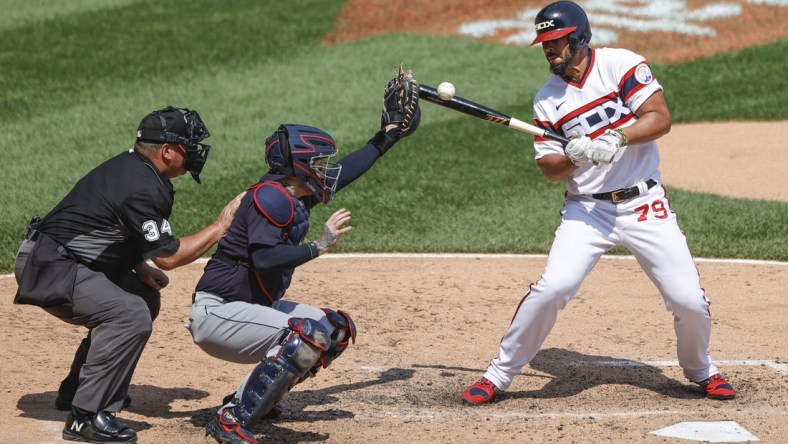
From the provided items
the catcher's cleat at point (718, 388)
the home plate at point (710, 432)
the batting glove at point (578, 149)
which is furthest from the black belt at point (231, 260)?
the catcher's cleat at point (718, 388)

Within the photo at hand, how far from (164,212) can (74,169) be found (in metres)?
7.06

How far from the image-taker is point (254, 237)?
5664 millimetres

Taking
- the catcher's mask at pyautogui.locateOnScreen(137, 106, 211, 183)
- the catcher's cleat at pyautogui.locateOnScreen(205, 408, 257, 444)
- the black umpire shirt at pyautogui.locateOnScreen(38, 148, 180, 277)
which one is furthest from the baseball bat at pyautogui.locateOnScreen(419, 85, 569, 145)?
the catcher's cleat at pyautogui.locateOnScreen(205, 408, 257, 444)

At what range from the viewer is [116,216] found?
591 cm

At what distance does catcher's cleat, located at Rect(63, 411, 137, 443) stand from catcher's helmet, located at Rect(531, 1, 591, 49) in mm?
3049

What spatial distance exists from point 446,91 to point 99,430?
8.57ft

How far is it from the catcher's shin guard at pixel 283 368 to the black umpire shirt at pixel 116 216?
0.79m

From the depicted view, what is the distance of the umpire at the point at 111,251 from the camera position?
19.1 feet

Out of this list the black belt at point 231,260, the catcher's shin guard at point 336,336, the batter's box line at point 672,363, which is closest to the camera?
the catcher's shin guard at point 336,336

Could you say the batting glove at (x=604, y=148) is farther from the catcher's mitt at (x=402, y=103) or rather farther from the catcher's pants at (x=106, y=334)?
the catcher's pants at (x=106, y=334)

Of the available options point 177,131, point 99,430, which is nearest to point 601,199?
point 177,131

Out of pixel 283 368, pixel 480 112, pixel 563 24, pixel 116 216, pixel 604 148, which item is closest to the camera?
pixel 283 368

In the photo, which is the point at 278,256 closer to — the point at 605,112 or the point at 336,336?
the point at 336,336

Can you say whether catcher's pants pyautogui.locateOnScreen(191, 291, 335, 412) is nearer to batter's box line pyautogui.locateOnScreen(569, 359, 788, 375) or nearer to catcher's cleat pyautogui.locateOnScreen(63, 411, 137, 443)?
catcher's cleat pyautogui.locateOnScreen(63, 411, 137, 443)
